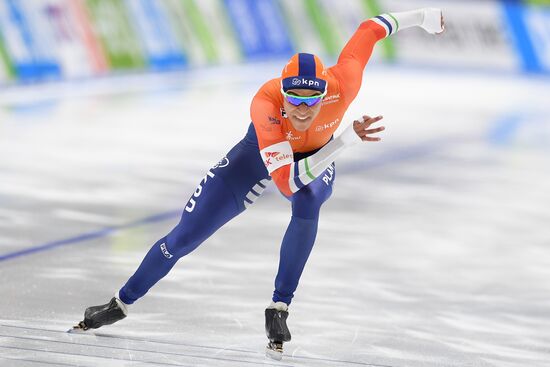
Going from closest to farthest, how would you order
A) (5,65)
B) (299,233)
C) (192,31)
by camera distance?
(299,233) < (5,65) < (192,31)

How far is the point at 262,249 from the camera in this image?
655cm

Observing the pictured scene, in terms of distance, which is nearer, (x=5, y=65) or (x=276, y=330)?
(x=276, y=330)

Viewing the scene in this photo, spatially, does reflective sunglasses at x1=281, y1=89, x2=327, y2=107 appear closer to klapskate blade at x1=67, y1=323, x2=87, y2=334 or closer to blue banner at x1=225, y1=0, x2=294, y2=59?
klapskate blade at x1=67, y1=323, x2=87, y2=334

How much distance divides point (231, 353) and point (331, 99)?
1.12 metres

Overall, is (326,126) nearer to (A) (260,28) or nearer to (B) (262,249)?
(B) (262,249)

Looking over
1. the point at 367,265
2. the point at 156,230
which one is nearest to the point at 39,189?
the point at 156,230

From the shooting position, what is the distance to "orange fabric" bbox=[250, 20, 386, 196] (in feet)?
14.6

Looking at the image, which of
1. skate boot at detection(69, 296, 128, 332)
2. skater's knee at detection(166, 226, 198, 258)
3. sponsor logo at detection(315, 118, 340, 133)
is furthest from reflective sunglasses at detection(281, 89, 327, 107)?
skate boot at detection(69, 296, 128, 332)

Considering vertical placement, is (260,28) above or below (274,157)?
below

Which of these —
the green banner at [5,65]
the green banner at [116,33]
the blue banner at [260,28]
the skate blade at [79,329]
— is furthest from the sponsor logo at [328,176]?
the blue banner at [260,28]

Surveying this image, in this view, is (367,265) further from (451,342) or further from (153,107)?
(153,107)

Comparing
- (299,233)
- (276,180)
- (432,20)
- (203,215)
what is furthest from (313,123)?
(432,20)

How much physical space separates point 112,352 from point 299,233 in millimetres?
875

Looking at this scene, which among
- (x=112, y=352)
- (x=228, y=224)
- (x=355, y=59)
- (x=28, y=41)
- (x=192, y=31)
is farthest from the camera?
(x=192, y=31)
